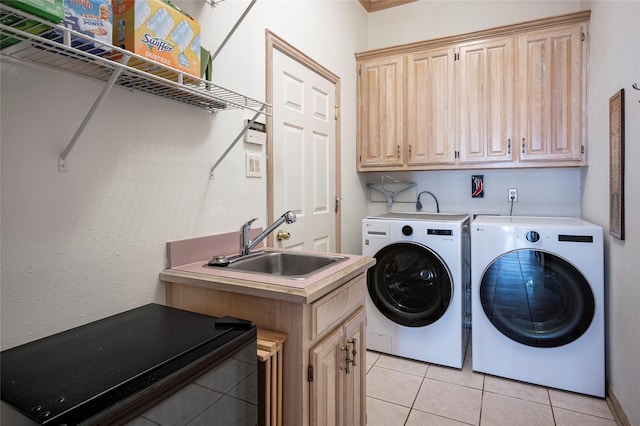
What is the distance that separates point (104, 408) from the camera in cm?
58

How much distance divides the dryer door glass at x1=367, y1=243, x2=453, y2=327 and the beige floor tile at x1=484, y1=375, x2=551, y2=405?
0.48 m

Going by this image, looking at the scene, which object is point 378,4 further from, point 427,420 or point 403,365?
point 427,420

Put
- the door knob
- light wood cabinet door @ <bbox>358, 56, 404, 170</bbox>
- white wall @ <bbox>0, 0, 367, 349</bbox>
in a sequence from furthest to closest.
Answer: light wood cabinet door @ <bbox>358, 56, 404, 170</bbox>
the door knob
white wall @ <bbox>0, 0, 367, 349</bbox>

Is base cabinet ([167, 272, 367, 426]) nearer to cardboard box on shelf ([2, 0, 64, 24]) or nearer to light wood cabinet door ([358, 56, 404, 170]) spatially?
cardboard box on shelf ([2, 0, 64, 24])

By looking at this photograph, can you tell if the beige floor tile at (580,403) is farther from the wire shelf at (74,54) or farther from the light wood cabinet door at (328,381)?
the wire shelf at (74,54)

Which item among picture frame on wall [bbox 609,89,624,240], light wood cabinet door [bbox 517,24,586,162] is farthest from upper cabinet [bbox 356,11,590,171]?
picture frame on wall [bbox 609,89,624,240]

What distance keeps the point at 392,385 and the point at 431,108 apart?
1.98 metres

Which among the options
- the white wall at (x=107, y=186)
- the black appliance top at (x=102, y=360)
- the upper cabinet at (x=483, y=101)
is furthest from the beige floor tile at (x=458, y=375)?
the black appliance top at (x=102, y=360)

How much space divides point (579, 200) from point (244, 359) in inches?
106

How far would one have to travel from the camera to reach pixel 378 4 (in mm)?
3105

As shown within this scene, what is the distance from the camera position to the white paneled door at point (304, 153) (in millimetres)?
1979

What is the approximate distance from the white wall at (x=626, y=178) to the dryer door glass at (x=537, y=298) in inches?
6.3

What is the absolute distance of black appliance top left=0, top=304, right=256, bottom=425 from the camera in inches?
23.2

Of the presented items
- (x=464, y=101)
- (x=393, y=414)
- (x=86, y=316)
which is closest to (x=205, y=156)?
(x=86, y=316)
